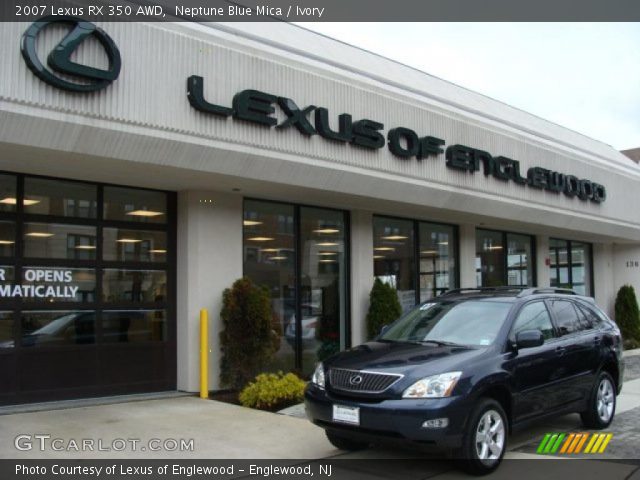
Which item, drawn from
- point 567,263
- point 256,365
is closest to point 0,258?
point 256,365

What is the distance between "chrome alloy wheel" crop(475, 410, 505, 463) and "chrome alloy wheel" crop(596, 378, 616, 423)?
2339 mm

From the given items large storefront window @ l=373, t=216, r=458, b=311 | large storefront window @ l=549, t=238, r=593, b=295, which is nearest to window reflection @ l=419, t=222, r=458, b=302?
large storefront window @ l=373, t=216, r=458, b=311

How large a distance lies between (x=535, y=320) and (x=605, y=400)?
1748mm

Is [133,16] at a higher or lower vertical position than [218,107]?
higher

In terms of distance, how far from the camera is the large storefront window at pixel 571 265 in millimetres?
20312

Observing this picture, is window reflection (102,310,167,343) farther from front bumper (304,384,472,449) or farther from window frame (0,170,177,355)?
front bumper (304,384,472,449)

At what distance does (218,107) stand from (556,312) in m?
5.17

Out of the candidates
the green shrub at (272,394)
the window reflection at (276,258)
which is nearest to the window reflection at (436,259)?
the window reflection at (276,258)

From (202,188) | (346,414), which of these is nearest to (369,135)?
(202,188)

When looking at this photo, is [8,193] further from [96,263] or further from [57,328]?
[57,328]

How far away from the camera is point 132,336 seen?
1041 cm

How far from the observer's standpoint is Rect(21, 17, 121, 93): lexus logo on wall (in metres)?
7.65

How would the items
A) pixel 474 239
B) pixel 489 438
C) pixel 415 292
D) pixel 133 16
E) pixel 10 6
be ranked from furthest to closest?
1. pixel 474 239
2. pixel 415 292
3. pixel 133 16
4. pixel 10 6
5. pixel 489 438

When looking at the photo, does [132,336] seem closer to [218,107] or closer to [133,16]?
[218,107]
